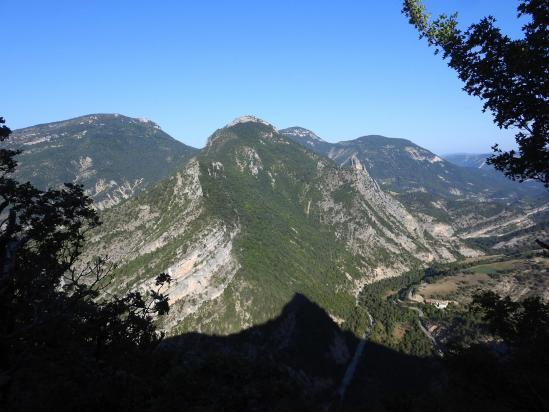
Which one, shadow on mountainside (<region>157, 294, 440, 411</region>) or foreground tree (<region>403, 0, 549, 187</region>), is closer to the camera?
foreground tree (<region>403, 0, 549, 187</region>)

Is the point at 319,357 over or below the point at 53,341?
below

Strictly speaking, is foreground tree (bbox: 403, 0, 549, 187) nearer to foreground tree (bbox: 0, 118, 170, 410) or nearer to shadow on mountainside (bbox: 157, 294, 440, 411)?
foreground tree (bbox: 0, 118, 170, 410)

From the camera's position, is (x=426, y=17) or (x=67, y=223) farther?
(x=67, y=223)

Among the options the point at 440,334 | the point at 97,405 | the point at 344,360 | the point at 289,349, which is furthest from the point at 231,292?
the point at 97,405

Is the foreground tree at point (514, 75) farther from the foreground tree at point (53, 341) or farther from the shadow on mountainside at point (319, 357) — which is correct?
the shadow on mountainside at point (319, 357)

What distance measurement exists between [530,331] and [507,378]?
149 inches

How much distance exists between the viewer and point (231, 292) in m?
180

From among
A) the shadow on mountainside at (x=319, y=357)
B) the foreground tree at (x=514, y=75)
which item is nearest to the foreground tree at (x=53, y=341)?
the foreground tree at (x=514, y=75)

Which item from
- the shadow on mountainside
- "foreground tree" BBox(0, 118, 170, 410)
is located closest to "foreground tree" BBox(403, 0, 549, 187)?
"foreground tree" BBox(0, 118, 170, 410)

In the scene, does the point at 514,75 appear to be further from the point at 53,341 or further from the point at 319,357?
the point at 319,357

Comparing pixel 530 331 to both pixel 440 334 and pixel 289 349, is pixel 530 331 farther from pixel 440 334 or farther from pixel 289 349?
pixel 440 334

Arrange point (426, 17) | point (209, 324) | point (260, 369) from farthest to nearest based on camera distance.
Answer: point (209, 324), point (260, 369), point (426, 17)

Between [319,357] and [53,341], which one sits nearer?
[53,341]

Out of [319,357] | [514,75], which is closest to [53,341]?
[514,75]
